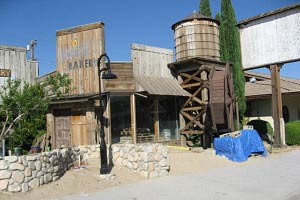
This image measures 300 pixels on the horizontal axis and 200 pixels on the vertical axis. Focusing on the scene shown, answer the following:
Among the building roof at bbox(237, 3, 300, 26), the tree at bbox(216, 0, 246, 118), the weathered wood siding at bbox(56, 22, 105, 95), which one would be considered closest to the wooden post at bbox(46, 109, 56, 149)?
the weathered wood siding at bbox(56, 22, 105, 95)

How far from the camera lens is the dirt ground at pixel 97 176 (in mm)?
9460

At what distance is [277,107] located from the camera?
843 inches

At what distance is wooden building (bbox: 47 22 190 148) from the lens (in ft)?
57.4

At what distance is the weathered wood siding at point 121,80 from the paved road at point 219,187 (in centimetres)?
667

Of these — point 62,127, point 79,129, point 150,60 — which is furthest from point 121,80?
point 62,127

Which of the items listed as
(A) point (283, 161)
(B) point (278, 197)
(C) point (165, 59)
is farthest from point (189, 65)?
(B) point (278, 197)

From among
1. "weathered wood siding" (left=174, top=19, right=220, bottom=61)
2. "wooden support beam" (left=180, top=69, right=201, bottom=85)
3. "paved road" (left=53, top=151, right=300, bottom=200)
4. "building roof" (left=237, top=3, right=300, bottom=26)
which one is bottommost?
"paved road" (left=53, top=151, right=300, bottom=200)

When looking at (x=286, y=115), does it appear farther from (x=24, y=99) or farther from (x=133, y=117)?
(x=24, y=99)

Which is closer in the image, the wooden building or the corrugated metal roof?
the wooden building

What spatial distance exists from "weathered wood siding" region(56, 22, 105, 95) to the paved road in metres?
7.43

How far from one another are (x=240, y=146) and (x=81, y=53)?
8632 millimetres

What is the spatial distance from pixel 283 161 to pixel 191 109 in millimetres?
6344

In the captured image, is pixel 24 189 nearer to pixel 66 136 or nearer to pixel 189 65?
pixel 66 136

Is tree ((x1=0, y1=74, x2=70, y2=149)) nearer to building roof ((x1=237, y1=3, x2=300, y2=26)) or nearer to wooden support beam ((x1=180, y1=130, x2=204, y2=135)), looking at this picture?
wooden support beam ((x1=180, y1=130, x2=204, y2=135))
